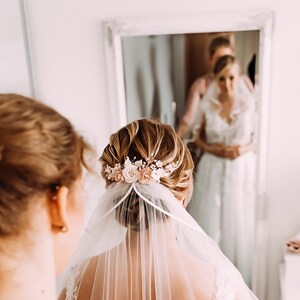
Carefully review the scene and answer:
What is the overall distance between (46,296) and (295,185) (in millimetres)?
1578

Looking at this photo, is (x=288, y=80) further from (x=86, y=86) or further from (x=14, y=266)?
(x=14, y=266)

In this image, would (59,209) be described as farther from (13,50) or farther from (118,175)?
(13,50)

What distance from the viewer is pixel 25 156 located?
0.58m

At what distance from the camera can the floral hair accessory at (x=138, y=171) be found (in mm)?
1147

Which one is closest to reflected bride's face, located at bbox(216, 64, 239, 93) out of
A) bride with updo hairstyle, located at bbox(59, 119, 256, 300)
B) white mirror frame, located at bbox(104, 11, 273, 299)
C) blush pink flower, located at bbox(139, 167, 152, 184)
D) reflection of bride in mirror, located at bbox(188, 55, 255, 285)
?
reflection of bride in mirror, located at bbox(188, 55, 255, 285)

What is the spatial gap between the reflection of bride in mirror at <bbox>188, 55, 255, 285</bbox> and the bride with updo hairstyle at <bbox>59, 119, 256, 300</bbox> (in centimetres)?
77

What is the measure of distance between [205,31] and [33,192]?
1420 millimetres

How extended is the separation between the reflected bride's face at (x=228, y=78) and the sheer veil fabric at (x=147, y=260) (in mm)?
832

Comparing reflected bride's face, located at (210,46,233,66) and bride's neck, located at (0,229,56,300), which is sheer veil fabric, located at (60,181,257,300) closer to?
bride's neck, located at (0,229,56,300)

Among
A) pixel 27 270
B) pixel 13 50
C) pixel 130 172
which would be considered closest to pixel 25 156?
pixel 27 270

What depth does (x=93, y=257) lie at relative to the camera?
1.24 metres

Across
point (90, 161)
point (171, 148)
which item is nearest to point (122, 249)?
point (171, 148)

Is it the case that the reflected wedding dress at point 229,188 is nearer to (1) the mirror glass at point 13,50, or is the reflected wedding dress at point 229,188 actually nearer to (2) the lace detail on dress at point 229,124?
(2) the lace detail on dress at point 229,124

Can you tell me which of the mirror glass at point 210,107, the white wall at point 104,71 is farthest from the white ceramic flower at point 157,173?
the mirror glass at point 210,107
